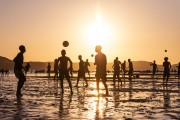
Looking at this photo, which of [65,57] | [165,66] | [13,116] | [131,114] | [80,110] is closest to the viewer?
[13,116]

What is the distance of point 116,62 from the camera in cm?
2794

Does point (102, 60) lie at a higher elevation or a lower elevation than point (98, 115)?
higher

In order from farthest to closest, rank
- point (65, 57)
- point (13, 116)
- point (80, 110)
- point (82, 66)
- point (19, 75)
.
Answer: point (82, 66) → point (65, 57) → point (19, 75) → point (80, 110) → point (13, 116)

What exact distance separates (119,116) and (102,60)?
7171mm

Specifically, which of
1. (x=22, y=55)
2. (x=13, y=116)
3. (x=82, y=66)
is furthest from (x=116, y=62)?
(x=13, y=116)

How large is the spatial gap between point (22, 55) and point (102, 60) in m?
3.44

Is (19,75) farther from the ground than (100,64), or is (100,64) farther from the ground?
(100,64)

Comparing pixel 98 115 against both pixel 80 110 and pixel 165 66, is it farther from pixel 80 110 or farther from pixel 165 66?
pixel 165 66

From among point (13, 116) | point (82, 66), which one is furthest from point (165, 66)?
point (13, 116)

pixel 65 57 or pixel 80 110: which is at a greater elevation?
pixel 65 57

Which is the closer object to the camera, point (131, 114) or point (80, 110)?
point (131, 114)

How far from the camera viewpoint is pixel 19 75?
52.7 feet

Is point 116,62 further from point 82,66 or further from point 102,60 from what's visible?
point 102,60

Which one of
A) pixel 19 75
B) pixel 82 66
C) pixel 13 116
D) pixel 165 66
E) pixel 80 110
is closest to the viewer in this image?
pixel 13 116
